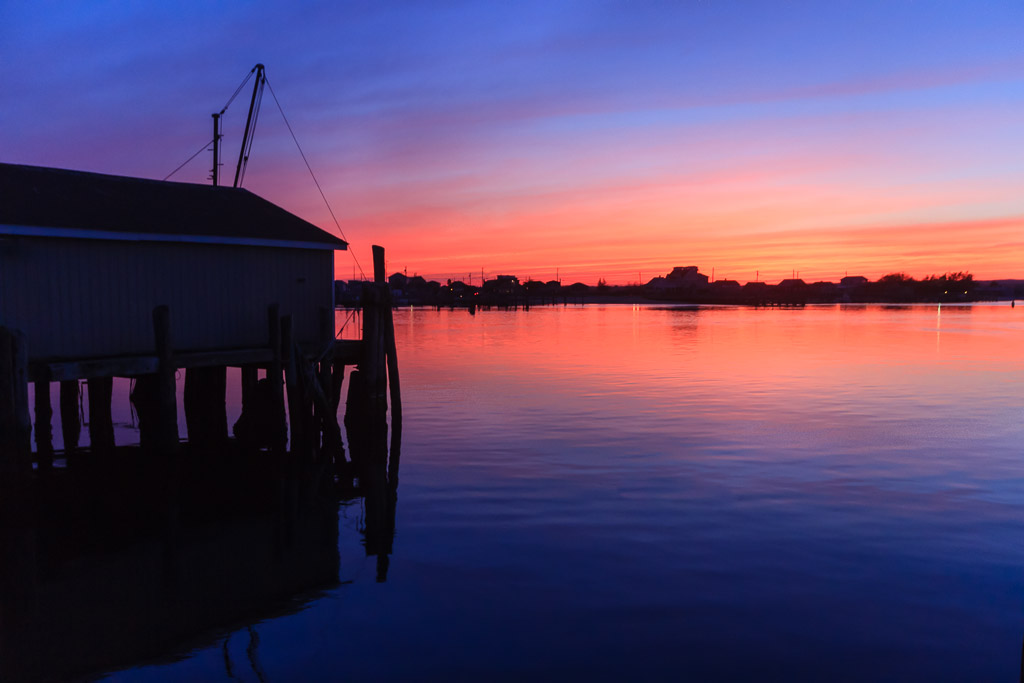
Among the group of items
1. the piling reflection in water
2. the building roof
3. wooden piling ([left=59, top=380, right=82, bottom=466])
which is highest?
the building roof

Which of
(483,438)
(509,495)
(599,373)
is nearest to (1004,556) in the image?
(509,495)

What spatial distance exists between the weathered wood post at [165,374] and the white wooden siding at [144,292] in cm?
70

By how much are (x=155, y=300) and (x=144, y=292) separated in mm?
285

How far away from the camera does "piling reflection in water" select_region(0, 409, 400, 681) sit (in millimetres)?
8711

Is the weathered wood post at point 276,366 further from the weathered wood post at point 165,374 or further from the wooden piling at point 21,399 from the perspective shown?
the wooden piling at point 21,399

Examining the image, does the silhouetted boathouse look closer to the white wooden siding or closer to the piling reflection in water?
the white wooden siding

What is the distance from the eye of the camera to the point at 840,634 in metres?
8.30

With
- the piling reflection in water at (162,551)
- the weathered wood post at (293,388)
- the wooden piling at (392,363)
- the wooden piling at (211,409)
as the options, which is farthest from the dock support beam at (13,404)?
the wooden piling at (392,363)

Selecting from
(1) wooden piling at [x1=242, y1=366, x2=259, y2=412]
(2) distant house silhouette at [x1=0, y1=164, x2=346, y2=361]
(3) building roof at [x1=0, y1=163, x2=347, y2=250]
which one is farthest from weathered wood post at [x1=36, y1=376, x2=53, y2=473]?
(3) building roof at [x1=0, y1=163, x2=347, y2=250]

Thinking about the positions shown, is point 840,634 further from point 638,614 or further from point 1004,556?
point 1004,556

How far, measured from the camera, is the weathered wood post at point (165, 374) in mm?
15117

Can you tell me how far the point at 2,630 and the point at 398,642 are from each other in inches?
200

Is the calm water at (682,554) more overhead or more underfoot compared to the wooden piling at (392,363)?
more underfoot

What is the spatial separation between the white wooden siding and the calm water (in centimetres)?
532
